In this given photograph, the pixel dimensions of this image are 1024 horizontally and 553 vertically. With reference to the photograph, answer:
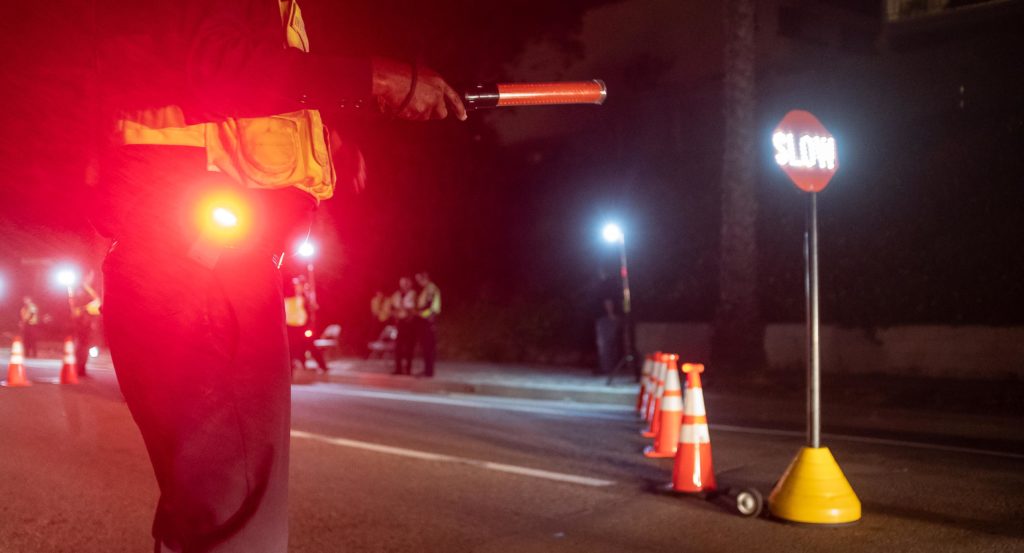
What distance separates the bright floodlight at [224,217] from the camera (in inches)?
82.9

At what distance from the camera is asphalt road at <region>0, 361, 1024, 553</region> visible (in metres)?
5.56

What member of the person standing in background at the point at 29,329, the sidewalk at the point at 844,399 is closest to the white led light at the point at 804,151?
the sidewalk at the point at 844,399

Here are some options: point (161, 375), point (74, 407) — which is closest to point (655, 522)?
point (161, 375)

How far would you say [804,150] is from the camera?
6.77 metres

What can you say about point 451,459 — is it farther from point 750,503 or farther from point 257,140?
point 257,140

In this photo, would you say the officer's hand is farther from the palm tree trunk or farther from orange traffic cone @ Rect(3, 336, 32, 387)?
orange traffic cone @ Rect(3, 336, 32, 387)

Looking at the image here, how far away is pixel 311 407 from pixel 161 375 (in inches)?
442

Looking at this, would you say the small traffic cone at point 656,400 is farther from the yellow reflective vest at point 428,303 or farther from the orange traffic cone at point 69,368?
the orange traffic cone at point 69,368

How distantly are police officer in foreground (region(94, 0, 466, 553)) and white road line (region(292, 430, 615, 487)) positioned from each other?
5380mm

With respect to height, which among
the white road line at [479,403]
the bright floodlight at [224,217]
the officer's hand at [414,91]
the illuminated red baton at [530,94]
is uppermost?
the illuminated red baton at [530,94]

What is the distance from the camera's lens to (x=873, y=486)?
7.02m

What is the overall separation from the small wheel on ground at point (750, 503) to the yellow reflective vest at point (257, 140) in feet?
14.4

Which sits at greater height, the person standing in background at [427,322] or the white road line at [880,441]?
the person standing in background at [427,322]

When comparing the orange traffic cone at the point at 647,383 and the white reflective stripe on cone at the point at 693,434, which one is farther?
the orange traffic cone at the point at 647,383
